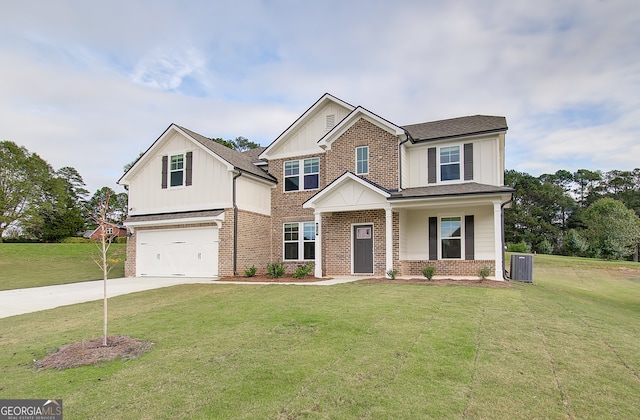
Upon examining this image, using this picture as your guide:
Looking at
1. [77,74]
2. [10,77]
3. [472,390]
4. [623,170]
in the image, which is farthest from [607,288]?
[623,170]

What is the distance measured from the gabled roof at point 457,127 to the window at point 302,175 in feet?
16.1

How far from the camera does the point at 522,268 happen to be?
1497cm

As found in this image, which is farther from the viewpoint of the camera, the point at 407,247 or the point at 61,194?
the point at 61,194

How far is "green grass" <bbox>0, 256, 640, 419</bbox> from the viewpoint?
12.1 feet

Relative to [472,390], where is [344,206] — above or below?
above

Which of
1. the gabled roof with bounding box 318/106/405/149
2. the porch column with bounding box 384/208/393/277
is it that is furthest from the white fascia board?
the gabled roof with bounding box 318/106/405/149

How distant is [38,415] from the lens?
3.72 meters

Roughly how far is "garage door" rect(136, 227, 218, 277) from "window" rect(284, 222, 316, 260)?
11.8 ft

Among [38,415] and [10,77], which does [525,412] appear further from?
[10,77]

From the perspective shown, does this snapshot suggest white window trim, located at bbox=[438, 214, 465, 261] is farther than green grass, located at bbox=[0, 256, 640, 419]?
Yes

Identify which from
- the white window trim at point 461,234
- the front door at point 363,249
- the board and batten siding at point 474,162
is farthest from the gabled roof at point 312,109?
the white window trim at point 461,234

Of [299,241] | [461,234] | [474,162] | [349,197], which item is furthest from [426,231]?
[299,241]

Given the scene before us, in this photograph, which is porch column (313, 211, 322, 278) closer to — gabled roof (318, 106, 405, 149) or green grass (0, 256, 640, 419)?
gabled roof (318, 106, 405, 149)

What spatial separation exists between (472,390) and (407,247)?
12279mm
